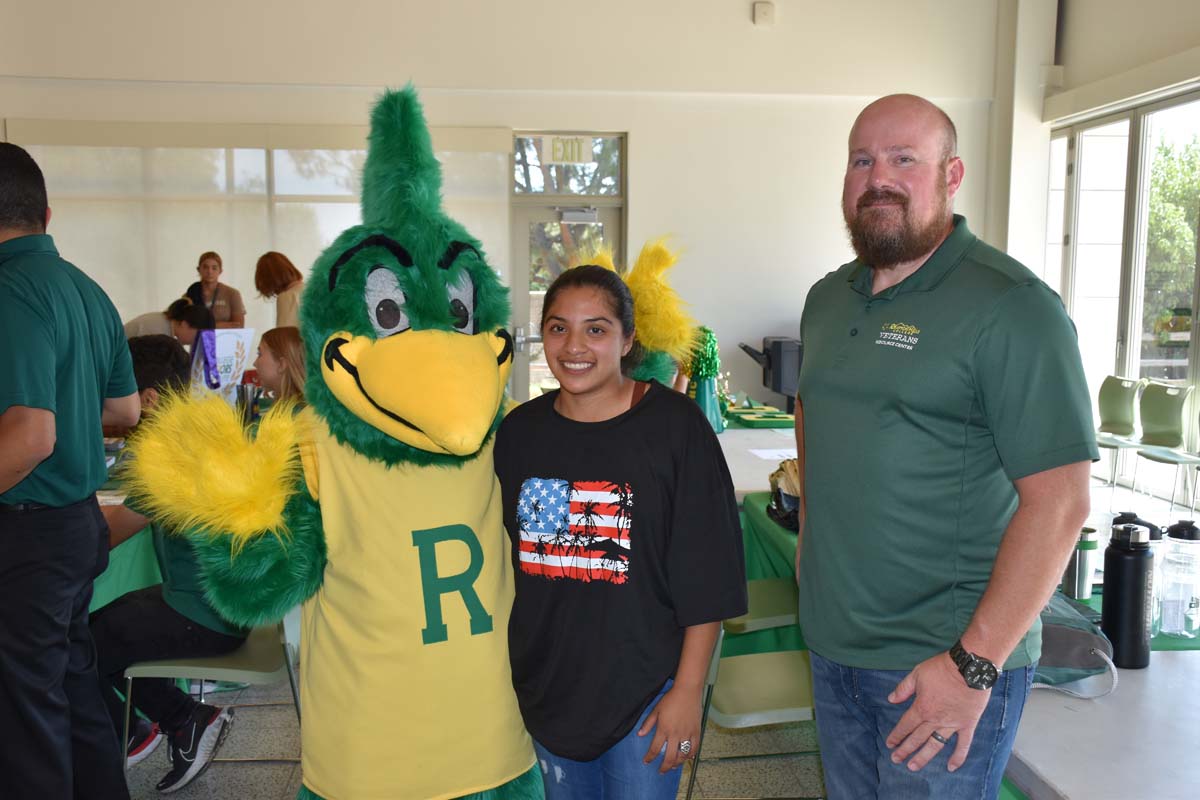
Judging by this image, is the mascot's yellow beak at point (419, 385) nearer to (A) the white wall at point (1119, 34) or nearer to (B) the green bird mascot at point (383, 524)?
(B) the green bird mascot at point (383, 524)

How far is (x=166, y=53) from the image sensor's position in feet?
22.2

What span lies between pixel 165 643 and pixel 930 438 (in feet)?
6.33

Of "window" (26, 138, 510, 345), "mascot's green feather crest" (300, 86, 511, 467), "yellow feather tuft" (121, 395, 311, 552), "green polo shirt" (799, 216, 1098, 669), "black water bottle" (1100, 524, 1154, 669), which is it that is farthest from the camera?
"window" (26, 138, 510, 345)

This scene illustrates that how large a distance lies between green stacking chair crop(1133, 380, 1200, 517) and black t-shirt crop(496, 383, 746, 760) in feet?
15.5

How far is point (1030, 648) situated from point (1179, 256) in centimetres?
590

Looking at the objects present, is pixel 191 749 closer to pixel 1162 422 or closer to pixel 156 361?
pixel 156 361

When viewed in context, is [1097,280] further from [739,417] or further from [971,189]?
[739,417]

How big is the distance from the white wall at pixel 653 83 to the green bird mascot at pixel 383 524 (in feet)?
19.3

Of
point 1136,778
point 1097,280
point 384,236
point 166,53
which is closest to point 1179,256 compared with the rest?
point 1097,280

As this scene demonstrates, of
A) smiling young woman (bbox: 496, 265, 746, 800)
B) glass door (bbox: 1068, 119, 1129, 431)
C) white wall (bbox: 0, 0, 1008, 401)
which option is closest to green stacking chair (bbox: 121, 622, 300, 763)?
smiling young woman (bbox: 496, 265, 746, 800)

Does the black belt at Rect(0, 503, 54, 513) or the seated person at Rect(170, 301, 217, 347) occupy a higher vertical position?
the seated person at Rect(170, 301, 217, 347)

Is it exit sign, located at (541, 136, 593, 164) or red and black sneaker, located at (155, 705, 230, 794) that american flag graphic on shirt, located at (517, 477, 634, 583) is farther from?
exit sign, located at (541, 136, 593, 164)

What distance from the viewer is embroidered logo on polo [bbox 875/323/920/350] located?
123 cm

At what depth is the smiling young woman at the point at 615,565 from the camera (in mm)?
1414
